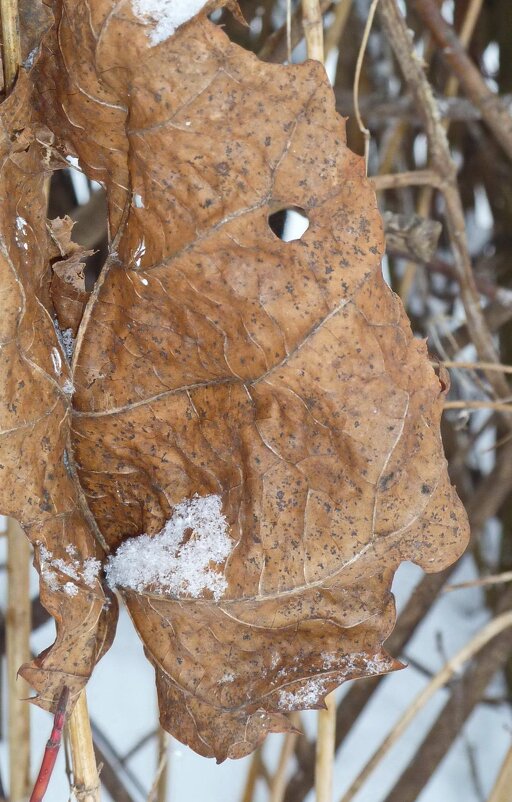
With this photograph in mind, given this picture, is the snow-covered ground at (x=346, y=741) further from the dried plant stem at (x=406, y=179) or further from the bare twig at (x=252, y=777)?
the dried plant stem at (x=406, y=179)

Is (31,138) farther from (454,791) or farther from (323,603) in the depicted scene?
(454,791)

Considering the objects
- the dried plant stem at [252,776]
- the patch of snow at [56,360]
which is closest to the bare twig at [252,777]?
the dried plant stem at [252,776]

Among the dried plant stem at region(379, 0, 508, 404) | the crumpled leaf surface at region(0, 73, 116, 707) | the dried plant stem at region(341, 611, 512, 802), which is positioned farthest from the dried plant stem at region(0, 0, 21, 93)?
the dried plant stem at region(341, 611, 512, 802)

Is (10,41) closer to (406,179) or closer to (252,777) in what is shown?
(406,179)

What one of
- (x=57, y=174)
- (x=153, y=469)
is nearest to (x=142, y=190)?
(x=153, y=469)

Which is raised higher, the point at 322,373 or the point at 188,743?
the point at 322,373

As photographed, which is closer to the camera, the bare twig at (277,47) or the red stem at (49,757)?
the red stem at (49,757)
